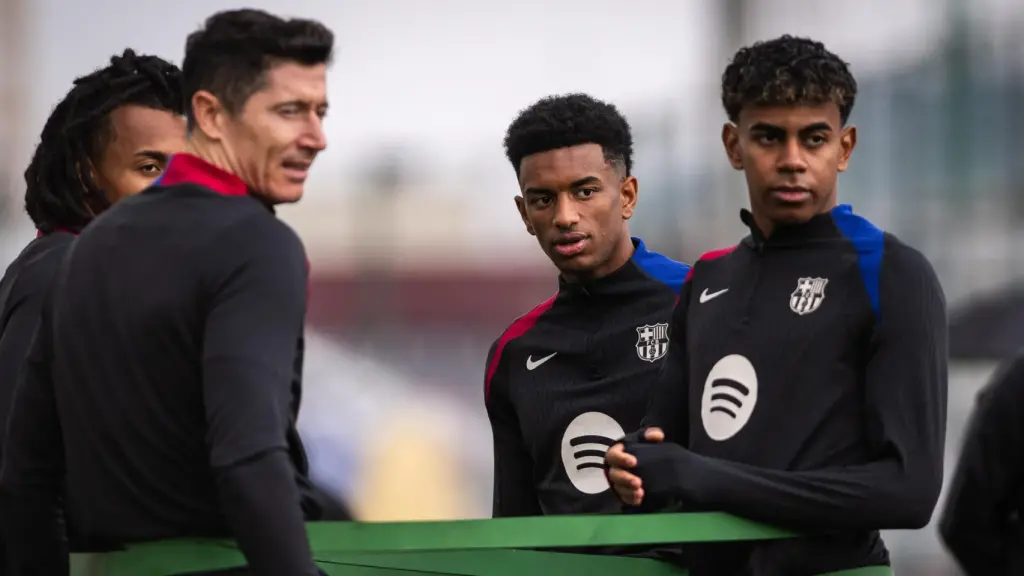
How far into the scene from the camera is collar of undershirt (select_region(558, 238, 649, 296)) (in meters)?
3.93

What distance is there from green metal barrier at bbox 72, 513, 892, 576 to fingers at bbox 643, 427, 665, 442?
0.20 m

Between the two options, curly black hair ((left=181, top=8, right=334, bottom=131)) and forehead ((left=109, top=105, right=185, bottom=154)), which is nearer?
curly black hair ((left=181, top=8, right=334, bottom=131))

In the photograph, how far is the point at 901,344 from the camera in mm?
2951

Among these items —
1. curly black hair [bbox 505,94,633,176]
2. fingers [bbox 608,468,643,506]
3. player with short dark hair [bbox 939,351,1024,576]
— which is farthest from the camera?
curly black hair [bbox 505,94,633,176]

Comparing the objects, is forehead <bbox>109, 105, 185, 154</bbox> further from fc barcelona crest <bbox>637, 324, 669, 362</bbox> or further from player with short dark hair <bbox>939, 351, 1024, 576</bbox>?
player with short dark hair <bbox>939, 351, 1024, 576</bbox>

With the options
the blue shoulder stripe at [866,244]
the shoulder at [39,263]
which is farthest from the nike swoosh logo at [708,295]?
the shoulder at [39,263]

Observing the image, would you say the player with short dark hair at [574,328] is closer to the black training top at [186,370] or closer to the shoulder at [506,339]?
the shoulder at [506,339]

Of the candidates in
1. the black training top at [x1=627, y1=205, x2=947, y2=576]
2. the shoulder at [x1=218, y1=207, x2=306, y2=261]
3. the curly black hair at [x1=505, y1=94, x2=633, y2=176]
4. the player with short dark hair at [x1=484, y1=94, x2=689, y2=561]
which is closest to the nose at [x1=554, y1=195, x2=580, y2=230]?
the player with short dark hair at [x1=484, y1=94, x2=689, y2=561]

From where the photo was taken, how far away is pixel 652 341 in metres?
3.84

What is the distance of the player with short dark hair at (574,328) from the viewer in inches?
148

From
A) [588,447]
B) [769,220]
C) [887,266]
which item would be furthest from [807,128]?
[588,447]

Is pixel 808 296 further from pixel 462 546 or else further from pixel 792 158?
pixel 462 546

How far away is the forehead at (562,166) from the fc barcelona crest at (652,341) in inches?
14.2

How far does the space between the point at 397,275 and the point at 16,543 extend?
27.7ft
